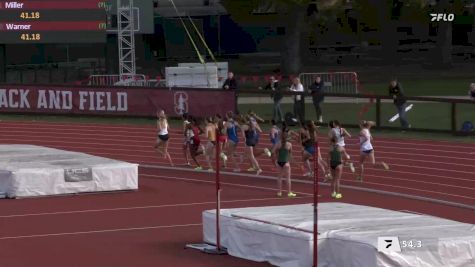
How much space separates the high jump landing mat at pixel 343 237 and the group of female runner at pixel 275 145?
17.2 feet

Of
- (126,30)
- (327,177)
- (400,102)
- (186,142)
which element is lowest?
(327,177)

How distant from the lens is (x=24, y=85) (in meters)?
40.6

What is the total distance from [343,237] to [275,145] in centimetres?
1049

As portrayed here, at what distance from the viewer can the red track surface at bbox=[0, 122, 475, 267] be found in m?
19.5

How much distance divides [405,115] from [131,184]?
11614 millimetres

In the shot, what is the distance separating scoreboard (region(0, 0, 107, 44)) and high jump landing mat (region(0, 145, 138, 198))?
14.2 m

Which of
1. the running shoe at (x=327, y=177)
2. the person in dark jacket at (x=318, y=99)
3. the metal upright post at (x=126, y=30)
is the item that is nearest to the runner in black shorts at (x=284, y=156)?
the running shoe at (x=327, y=177)

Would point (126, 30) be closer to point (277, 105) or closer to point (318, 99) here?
point (277, 105)

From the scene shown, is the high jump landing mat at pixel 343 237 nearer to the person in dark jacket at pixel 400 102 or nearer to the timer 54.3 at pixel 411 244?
the timer 54.3 at pixel 411 244

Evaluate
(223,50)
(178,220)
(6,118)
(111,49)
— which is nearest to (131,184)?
(178,220)

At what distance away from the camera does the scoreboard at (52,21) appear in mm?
40906

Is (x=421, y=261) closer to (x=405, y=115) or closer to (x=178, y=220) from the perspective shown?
(x=178, y=220)

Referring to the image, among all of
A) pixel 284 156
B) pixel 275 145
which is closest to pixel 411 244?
pixel 284 156

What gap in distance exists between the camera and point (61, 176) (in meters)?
26.4
